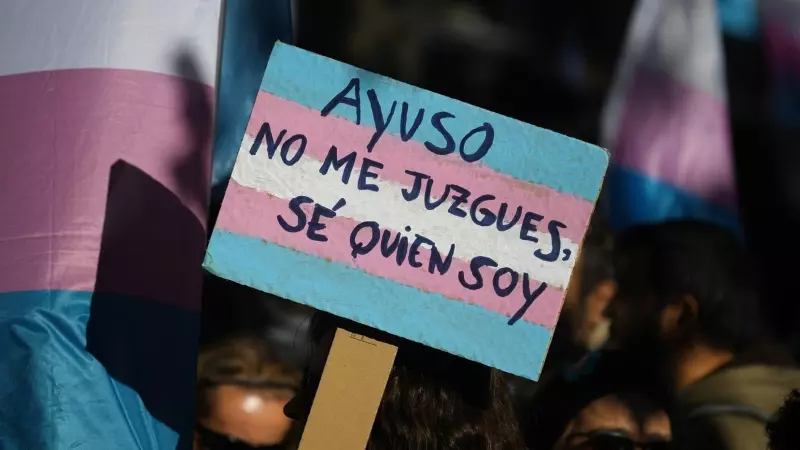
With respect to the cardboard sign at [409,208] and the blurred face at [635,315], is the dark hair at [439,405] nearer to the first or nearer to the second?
the cardboard sign at [409,208]

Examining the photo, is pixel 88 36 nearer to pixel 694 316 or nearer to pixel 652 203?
pixel 652 203

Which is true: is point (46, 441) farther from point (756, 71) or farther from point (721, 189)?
point (756, 71)

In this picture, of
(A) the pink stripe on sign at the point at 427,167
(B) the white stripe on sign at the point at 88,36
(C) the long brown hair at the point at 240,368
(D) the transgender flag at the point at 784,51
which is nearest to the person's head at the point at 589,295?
(D) the transgender flag at the point at 784,51

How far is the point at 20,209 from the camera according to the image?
1.62 metres

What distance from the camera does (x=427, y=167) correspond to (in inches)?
50.3

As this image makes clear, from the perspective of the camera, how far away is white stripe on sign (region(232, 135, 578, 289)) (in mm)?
1266

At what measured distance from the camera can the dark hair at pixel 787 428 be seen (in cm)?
130

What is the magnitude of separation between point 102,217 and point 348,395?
1.94 ft

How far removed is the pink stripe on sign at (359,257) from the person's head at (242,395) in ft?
2.00

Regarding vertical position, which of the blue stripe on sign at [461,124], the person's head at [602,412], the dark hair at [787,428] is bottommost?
the dark hair at [787,428]

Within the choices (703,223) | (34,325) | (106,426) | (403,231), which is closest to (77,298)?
(34,325)

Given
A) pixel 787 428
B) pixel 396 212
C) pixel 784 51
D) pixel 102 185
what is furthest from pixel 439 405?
pixel 784 51

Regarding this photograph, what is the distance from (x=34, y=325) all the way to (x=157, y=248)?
22cm

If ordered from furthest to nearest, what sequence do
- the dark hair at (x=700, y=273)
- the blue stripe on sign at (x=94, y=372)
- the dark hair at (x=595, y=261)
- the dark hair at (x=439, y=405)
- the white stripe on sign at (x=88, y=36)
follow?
1. the dark hair at (x=595, y=261)
2. the dark hair at (x=700, y=273)
3. the white stripe on sign at (x=88, y=36)
4. the blue stripe on sign at (x=94, y=372)
5. the dark hair at (x=439, y=405)
